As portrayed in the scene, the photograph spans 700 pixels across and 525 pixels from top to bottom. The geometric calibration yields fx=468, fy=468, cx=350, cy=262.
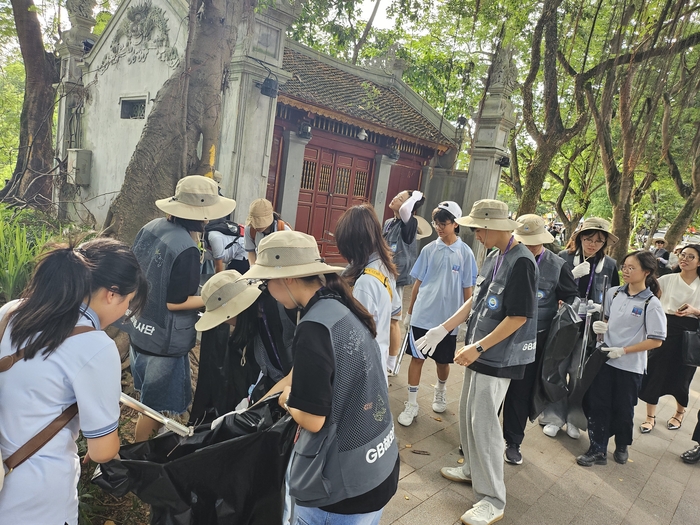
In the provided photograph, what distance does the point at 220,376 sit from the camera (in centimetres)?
272

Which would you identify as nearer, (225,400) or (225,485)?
(225,485)

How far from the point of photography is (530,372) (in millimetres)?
3531

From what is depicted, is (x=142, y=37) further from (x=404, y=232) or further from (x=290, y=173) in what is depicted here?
(x=404, y=232)

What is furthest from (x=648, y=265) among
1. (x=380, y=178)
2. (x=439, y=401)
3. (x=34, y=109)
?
(x=34, y=109)

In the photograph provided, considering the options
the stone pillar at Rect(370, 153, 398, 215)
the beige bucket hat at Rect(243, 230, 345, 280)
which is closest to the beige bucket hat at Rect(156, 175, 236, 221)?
the beige bucket hat at Rect(243, 230, 345, 280)

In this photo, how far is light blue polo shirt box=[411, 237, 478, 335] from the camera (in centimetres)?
421

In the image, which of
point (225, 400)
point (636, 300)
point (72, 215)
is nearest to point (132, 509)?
point (225, 400)

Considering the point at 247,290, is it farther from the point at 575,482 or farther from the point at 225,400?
the point at 575,482

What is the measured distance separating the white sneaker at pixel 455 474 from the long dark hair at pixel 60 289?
2.68 m

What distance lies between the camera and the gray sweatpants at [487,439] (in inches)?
111

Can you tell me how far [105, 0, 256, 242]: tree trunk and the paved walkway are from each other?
292 cm

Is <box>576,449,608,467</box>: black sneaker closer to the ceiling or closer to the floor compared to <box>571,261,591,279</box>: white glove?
closer to the floor

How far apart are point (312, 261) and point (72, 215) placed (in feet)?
34.2

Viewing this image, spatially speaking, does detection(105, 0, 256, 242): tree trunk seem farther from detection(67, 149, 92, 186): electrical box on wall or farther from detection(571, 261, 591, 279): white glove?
detection(67, 149, 92, 186): electrical box on wall
